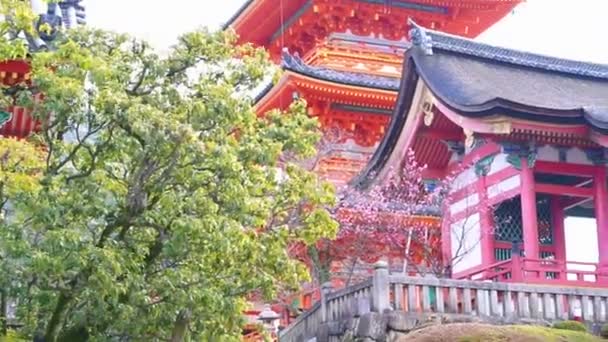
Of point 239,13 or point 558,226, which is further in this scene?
point 239,13

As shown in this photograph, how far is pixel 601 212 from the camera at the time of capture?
18625 mm

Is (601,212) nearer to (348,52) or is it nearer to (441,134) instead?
(441,134)

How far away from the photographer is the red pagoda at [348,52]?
95.2 ft

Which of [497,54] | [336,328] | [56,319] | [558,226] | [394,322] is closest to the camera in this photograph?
[56,319]

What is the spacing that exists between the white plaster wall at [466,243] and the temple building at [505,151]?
0.02 m

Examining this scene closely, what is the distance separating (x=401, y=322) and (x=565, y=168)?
627cm

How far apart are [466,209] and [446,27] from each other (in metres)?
14.5

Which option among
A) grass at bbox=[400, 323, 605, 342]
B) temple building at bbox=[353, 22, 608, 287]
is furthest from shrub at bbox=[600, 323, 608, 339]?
grass at bbox=[400, 323, 605, 342]

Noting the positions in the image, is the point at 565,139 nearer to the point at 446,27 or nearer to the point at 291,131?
the point at 291,131

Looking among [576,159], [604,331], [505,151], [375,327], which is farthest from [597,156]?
[375,327]

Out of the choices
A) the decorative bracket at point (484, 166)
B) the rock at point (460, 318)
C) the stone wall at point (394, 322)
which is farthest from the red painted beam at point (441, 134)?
the rock at point (460, 318)

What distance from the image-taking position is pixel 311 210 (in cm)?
1409

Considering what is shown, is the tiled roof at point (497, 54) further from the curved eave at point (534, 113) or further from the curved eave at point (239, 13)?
the curved eave at point (239, 13)

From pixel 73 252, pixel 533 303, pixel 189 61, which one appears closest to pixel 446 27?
pixel 533 303
